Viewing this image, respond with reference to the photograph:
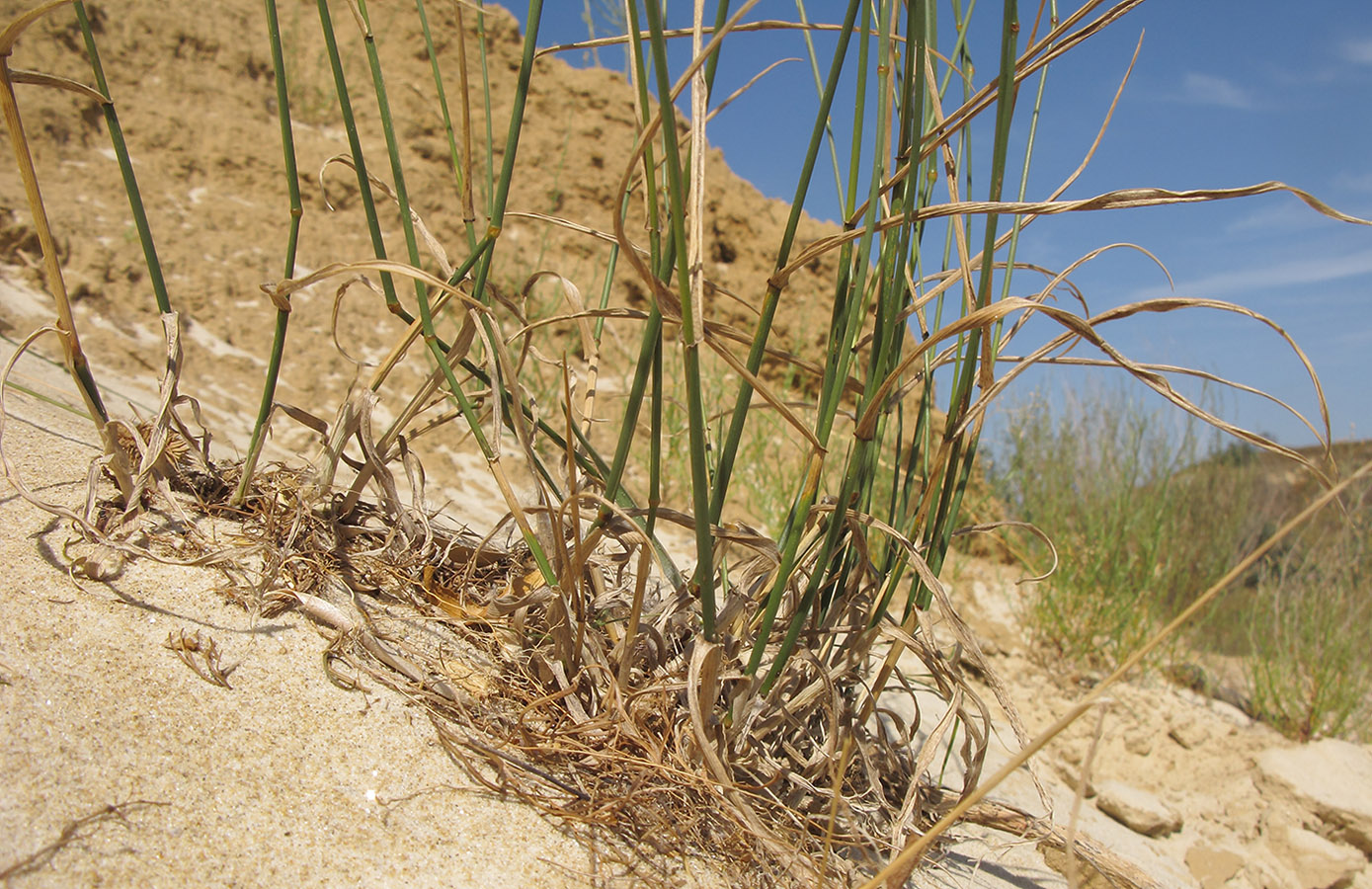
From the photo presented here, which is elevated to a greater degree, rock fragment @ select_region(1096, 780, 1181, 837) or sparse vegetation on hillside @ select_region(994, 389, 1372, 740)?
sparse vegetation on hillside @ select_region(994, 389, 1372, 740)

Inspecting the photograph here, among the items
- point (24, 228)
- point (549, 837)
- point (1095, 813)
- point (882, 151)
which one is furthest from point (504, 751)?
point (24, 228)

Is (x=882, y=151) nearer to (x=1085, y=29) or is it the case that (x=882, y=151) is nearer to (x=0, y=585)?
(x=1085, y=29)

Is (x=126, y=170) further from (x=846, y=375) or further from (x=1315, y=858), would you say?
(x=1315, y=858)

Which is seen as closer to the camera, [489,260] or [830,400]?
[830,400]

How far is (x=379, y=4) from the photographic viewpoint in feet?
15.4

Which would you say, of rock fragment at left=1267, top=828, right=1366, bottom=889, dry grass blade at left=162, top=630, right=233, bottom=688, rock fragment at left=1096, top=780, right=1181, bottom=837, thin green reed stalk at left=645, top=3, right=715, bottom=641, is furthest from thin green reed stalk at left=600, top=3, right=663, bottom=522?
rock fragment at left=1267, top=828, right=1366, bottom=889

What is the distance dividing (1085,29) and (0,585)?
44.5 inches

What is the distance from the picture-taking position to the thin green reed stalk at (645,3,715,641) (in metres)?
0.57

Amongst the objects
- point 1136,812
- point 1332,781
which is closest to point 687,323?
point 1136,812

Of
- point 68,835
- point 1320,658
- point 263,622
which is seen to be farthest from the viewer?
point 1320,658

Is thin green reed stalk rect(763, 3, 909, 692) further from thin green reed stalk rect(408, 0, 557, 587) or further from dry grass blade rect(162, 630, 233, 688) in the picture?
dry grass blade rect(162, 630, 233, 688)

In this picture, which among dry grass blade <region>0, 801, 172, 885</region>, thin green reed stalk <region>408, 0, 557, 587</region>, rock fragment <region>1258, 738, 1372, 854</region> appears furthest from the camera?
rock fragment <region>1258, 738, 1372, 854</region>

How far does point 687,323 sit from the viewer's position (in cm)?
63

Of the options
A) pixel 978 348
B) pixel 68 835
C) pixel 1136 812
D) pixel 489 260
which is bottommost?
pixel 1136 812
